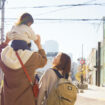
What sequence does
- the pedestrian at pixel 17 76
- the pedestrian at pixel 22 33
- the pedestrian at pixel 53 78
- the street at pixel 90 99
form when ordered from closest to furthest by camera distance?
the pedestrian at pixel 17 76 → the pedestrian at pixel 22 33 → the pedestrian at pixel 53 78 → the street at pixel 90 99

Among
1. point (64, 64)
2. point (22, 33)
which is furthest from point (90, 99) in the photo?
point (22, 33)

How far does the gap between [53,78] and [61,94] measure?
21 cm

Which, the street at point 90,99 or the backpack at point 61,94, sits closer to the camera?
the backpack at point 61,94

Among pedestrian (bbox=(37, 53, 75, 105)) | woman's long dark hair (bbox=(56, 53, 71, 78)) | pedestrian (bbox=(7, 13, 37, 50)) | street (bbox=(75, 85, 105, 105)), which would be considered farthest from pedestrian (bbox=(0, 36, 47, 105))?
street (bbox=(75, 85, 105, 105))

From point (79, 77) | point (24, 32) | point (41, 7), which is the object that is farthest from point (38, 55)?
point (79, 77)

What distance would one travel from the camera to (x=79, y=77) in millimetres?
33469

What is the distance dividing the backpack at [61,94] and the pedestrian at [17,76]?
0.27 meters

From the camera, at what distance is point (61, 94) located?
2.84m

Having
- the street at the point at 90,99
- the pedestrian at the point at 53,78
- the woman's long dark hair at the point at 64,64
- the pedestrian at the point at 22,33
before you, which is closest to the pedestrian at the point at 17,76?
the pedestrian at the point at 22,33

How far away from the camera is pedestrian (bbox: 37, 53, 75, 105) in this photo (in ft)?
9.21

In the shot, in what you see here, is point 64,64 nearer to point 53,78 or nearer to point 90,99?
point 53,78

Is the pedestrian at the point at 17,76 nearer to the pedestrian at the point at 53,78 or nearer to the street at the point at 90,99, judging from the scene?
the pedestrian at the point at 53,78

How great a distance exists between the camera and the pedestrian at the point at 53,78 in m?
2.81

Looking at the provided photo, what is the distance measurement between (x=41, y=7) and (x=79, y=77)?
21378 mm
